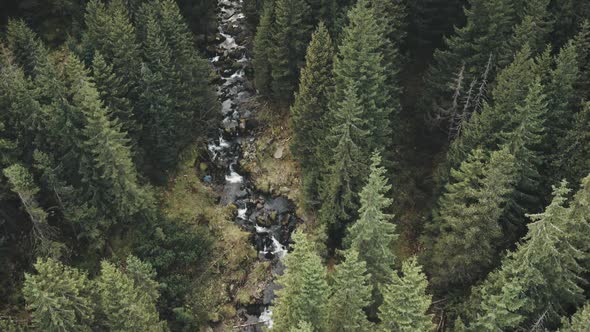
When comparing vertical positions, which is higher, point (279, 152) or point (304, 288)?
point (304, 288)

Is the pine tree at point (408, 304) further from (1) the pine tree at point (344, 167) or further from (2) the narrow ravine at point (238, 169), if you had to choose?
(2) the narrow ravine at point (238, 169)

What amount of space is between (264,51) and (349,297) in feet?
97.1

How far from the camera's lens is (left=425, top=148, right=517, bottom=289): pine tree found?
3048 centimetres

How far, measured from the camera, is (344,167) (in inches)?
1508

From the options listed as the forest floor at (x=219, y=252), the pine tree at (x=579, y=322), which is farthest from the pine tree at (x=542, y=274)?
the forest floor at (x=219, y=252)

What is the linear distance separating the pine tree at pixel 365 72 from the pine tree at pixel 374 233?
602 cm

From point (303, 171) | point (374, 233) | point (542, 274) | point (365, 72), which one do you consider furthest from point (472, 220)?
point (303, 171)

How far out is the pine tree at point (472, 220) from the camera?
100 ft

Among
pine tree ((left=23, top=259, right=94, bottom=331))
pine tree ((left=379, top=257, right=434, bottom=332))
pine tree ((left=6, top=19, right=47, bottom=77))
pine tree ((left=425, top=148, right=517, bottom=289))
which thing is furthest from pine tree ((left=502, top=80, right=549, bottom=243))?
pine tree ((left=6, top=19, right=47, bottom=77))

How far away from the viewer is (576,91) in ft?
113

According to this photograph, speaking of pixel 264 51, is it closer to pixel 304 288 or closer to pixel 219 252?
pixel 219 252

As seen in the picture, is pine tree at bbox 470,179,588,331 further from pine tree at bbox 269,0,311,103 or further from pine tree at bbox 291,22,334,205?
pine tree at bbox 269,0,311,103

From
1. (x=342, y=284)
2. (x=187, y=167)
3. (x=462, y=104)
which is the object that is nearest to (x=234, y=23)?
(x=187, y=167)

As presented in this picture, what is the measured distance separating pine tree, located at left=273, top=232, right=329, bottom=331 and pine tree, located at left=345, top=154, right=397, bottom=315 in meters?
4.01
